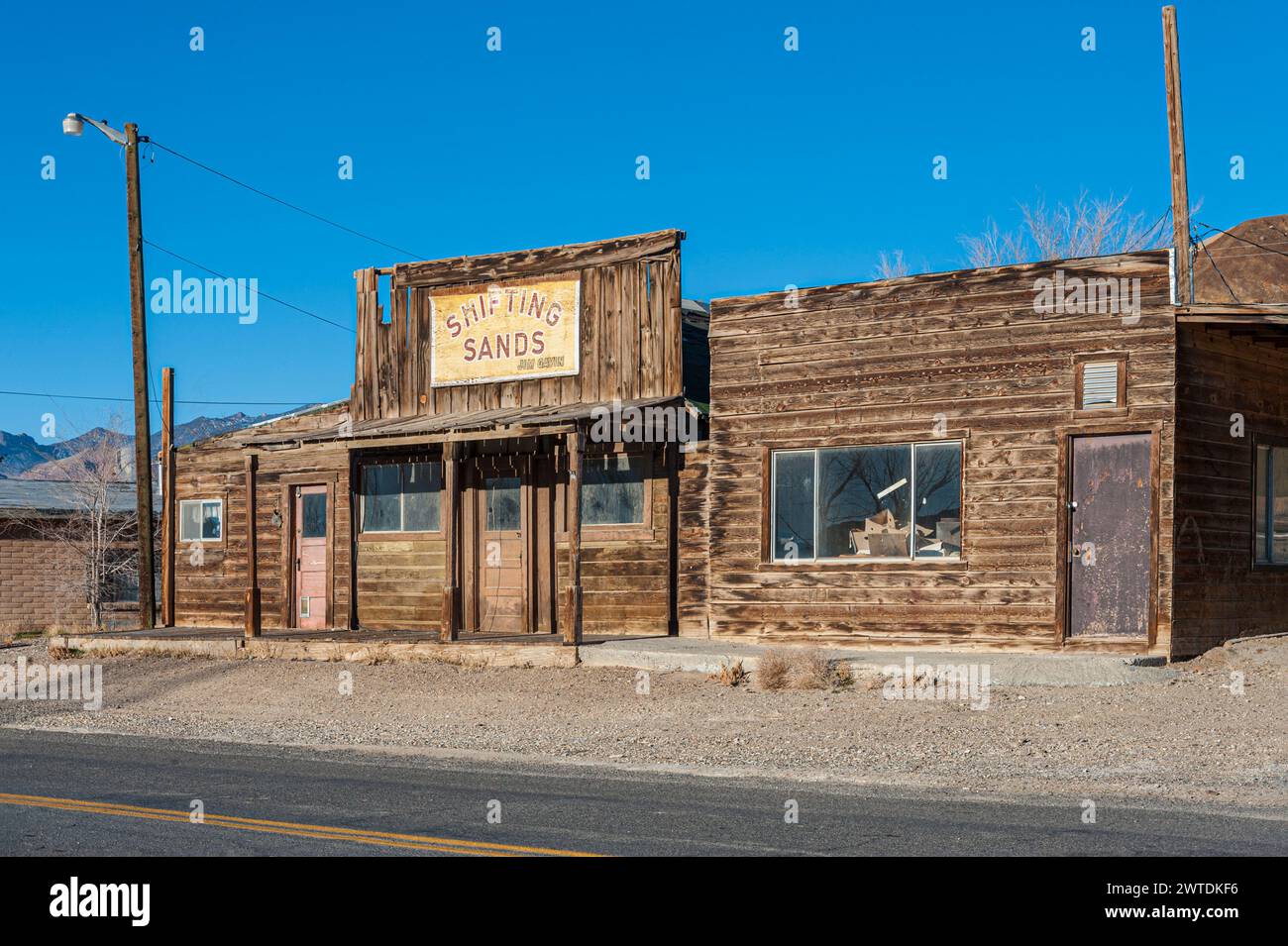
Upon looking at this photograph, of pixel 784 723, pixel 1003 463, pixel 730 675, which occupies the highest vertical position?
pixel 1003 463

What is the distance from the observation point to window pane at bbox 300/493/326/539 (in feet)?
78.1

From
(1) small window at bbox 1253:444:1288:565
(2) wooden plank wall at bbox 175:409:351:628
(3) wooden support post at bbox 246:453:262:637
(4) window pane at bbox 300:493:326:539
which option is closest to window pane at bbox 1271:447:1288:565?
(1) small window at bbox 1253:444:1288:565

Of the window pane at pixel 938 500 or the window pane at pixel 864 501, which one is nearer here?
the window pane at pixel 938 500

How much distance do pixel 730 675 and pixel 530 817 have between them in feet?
25.8

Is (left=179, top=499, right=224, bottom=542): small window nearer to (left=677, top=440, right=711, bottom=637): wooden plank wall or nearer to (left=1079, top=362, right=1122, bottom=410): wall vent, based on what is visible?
(left=677, top=440, right=711, bottom=637): wooden plank wall

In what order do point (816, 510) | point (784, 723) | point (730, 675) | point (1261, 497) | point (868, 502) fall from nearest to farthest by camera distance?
point (784, 723), point (730, 675), point (1261, 497), point (868, 502), point (816, 510)

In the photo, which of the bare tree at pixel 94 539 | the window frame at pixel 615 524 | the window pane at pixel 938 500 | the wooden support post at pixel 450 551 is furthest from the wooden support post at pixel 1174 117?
the bare tree at pixel 94 539

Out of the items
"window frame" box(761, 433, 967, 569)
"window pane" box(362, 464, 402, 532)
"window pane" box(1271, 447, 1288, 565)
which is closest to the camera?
"window frame" box(761, 433, 967, 569)

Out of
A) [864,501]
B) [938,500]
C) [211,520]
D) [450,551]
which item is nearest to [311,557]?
[211,520]

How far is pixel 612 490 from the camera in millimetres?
20672

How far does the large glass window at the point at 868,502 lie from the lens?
17938 mm

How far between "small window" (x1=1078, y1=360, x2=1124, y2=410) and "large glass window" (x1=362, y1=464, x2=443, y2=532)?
9.66m

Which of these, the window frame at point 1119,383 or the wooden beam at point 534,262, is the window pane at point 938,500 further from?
the wooden beam at point 534,262

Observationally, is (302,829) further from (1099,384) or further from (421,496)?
(421,496)
